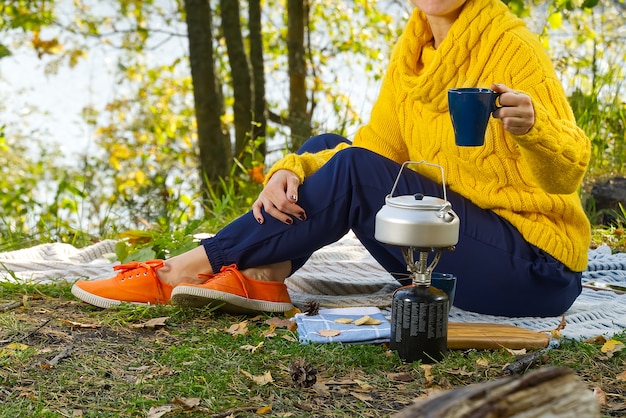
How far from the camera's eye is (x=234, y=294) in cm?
258

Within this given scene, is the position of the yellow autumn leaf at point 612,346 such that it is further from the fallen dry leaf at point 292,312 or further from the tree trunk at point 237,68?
the tree trunk at point 237,68

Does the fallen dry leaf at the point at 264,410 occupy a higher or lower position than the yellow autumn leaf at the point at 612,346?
higher

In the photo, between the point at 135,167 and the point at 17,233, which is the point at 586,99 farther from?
the point at 135,167

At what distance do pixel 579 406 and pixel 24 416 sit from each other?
127 centimetres

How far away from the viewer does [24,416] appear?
1.82m

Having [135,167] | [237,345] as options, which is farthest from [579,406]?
[135,167]

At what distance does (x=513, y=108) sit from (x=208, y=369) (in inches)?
41.0

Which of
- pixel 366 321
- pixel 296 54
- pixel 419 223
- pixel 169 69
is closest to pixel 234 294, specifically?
pixel 366 321

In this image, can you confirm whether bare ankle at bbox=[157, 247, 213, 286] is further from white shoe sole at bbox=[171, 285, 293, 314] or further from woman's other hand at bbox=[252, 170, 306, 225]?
A: woman's other hand at bbox=[252, 170, 306, 225]

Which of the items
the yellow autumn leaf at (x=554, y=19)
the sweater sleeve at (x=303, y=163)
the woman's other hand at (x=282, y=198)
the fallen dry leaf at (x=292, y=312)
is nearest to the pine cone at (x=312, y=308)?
the fallen dry leaf at (x=292, y=312)

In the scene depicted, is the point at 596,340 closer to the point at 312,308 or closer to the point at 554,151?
the point at 554,151

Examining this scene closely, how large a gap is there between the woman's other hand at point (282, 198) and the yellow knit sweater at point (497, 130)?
5 centimetres

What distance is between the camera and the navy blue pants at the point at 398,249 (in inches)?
94.7

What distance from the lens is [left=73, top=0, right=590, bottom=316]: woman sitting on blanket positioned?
2371mm
